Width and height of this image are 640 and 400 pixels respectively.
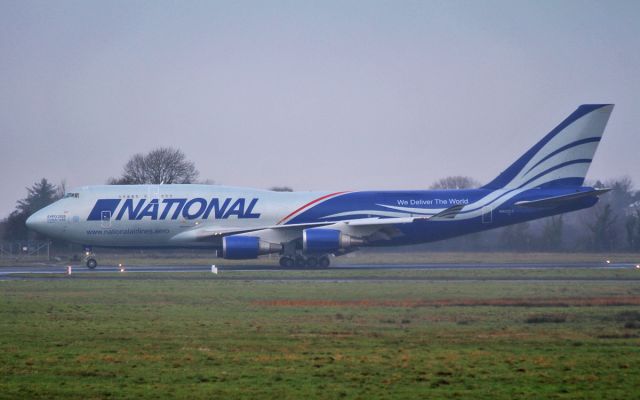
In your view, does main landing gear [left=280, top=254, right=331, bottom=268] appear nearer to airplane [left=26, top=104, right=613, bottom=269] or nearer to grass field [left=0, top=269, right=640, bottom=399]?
airplane [left=26, top=104, right=613, bottom=269]

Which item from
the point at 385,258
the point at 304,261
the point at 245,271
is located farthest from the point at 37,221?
the point at 385,258

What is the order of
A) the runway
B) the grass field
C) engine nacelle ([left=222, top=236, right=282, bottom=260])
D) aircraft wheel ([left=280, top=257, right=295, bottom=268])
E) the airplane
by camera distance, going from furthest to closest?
1. the airplane
2. aircraft wheel ([left=280, top=257, right=295, bottom=268])
3. engine nacelle ([left=222, top=236, right=282, bottom=260])
4. the runway
5. the grass field

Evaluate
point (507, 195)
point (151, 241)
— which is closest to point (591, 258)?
point (507, 195)

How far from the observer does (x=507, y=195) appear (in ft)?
183

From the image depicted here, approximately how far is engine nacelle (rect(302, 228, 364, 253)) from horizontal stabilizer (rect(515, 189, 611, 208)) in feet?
34.6

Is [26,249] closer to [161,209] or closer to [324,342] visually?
[161,209]

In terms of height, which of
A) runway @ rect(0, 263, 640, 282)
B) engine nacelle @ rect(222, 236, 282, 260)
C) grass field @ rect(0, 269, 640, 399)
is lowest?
grass field @ rect(0, 269, 640, 399)

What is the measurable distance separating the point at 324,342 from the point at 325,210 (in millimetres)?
34081

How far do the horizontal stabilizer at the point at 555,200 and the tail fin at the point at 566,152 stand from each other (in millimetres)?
1786

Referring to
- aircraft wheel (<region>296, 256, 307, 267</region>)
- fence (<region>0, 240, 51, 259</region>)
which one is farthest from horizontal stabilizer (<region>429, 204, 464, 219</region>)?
fence (<region>0, 240, 51, 259</region>)

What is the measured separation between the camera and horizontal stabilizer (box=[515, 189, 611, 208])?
5397cm

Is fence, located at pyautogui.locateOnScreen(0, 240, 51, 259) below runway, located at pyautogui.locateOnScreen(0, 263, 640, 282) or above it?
above

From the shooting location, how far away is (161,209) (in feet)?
178

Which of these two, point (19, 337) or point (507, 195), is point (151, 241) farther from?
point (19, 337)
